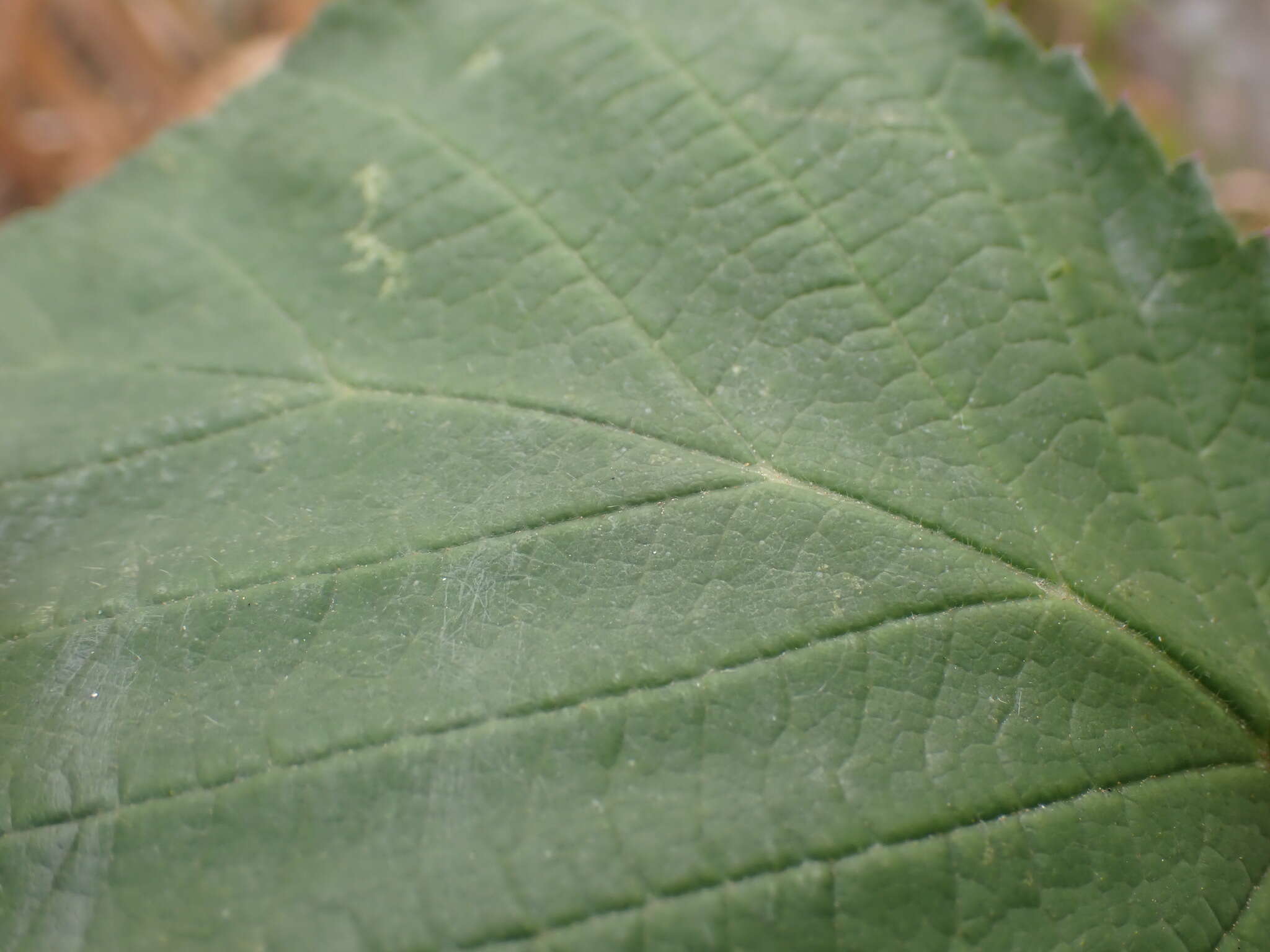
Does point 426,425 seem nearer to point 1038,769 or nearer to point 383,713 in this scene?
point 383,713

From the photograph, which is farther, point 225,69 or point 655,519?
point 225,69

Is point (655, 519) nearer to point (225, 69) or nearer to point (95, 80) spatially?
point (225, 69)

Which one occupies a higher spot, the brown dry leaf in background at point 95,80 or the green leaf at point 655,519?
the green leaf at point 655,519

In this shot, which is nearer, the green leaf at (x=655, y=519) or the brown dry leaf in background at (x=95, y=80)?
the green leaf at (x=655, y=519)

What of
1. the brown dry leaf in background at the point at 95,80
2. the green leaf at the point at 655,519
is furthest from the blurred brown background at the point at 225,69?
the green leaf at the point at 655,519

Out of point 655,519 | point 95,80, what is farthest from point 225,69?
point 655,519

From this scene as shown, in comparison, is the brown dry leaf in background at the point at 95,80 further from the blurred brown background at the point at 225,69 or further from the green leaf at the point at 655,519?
the green leaf at the point at 655,519

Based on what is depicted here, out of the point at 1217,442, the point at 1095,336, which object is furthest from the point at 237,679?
the point at 1217,442
